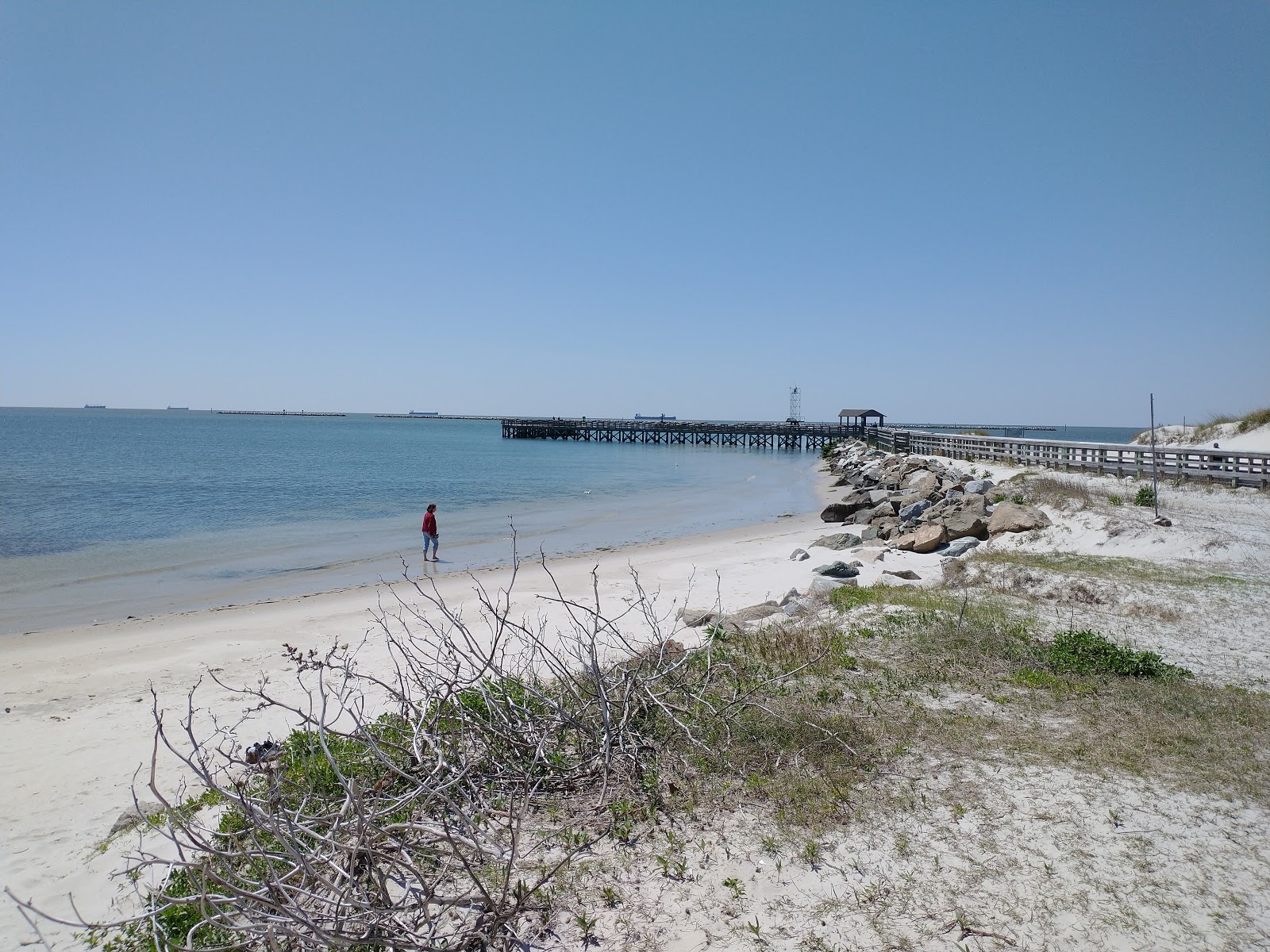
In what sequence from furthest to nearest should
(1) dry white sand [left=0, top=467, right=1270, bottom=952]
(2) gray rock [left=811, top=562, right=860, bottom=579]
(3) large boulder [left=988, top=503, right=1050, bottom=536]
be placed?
(3) large boulder [left=988, top=503, right=1050, bottom=536] < (2) gray rock [left=811, top=562, right=860, bottom=579] < (1) dry white sand [left=0, top=467, right=1270, bottom=952]

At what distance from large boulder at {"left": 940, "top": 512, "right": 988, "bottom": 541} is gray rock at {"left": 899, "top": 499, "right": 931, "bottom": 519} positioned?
13.0 feet

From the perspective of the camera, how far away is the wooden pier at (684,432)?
3231 inches

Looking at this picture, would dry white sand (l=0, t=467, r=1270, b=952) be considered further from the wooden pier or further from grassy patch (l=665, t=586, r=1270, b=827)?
the wooden pier

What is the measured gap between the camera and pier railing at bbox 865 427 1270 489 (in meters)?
17.8

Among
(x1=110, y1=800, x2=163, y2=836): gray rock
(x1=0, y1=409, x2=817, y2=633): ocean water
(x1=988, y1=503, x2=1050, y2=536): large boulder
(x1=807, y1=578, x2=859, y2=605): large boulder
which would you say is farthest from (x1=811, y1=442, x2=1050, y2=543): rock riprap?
(x1=110, y1=800, x2=163, y2=836): gray rock

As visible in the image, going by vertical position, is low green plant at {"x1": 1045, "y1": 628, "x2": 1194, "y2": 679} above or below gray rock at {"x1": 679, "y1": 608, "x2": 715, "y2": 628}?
above

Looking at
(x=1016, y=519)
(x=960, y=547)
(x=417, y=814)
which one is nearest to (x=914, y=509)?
(x=1016, y=519)

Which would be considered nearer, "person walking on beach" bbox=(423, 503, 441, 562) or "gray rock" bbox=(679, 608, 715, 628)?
"gray rock" bbox=(679, 608, 715, 628)

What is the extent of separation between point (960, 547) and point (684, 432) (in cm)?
7926

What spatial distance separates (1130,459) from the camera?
21812 mm

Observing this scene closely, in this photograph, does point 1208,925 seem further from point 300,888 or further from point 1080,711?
point 300,888

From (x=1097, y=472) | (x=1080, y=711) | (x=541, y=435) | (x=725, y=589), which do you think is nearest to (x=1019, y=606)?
(x=1080, y=711)

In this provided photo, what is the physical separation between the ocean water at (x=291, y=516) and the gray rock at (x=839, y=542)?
621cm

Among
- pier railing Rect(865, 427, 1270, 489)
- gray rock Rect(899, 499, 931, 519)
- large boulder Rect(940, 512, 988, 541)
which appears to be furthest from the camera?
gray rock Rect(899, 499, 931, 519)
